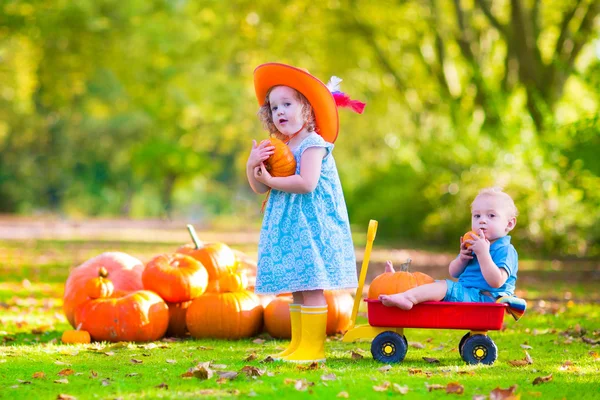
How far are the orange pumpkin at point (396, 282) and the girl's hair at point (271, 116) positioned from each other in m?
1.13

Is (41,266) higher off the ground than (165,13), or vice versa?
(165,13)

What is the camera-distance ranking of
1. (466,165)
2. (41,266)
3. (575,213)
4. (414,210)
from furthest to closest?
(414,210), (466,165), (575,213), (41,266)

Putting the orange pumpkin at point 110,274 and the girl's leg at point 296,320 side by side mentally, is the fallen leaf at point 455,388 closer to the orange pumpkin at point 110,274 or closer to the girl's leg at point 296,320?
the girl's leg at point 296,320

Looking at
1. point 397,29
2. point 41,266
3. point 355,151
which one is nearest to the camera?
point 41,266

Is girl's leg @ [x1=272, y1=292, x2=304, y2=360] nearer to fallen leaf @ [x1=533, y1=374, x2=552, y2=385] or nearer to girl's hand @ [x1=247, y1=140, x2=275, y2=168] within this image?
girl's hand @ [x1=247, y1=140, x2=275, y2=168]

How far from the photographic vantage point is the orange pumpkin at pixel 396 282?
17.3 feet

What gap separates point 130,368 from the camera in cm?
512

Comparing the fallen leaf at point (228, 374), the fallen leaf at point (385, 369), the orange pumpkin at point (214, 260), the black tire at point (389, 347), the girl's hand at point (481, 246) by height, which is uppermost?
the girl's hand at point (481, 246)

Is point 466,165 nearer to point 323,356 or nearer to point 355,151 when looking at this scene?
point 323,356

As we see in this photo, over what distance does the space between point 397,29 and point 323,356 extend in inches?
800

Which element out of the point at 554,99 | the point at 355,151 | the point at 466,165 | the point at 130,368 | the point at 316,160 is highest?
the point at 355,151

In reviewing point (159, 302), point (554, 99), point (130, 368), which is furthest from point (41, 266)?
point (554, 99)

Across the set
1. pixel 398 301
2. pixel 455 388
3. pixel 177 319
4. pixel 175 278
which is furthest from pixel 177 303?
pixel 455 388

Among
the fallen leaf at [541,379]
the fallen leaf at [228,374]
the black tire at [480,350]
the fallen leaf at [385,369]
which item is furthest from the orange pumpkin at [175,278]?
the fallen leaf at [541,379]
